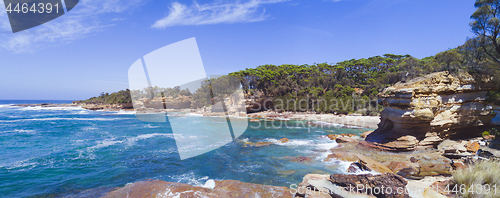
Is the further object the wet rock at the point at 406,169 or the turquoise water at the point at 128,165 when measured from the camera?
the turquoise water at the point at 128,165

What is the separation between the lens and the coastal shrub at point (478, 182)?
419 centimetres

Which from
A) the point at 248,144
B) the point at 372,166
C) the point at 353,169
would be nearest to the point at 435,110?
the point at 372,166

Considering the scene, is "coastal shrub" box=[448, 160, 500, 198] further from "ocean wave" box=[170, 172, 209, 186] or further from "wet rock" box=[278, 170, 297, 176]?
"ocean wave" box=[170, 172, 209, 186]

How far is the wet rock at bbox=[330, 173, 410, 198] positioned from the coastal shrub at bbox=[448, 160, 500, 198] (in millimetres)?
1087

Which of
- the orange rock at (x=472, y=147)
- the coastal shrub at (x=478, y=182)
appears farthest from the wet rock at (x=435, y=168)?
the coastal shrub at (x=478, y=182)

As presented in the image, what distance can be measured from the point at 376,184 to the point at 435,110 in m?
8.16

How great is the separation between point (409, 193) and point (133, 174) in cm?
1021

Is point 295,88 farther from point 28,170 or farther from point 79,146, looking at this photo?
point 28,170

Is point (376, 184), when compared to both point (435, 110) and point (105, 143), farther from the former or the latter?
point (105, 143)

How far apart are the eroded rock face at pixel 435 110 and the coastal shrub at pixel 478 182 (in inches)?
225

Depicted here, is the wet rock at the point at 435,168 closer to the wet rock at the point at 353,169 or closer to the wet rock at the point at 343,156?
the wet rock at the point at 353,169

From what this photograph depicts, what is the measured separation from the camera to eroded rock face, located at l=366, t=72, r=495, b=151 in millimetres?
9922

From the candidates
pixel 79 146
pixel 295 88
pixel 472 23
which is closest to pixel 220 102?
pixel 295 88

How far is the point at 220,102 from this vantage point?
140 feet
